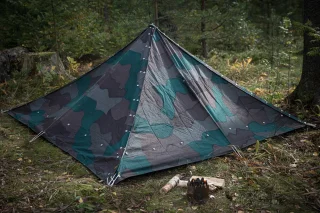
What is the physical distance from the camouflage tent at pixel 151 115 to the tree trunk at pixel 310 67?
0.80 m

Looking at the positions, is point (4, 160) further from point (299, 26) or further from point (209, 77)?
point (299, 26)

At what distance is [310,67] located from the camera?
6.10 m

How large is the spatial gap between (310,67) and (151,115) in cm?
305

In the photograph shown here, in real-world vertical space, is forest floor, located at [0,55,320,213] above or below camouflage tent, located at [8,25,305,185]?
below

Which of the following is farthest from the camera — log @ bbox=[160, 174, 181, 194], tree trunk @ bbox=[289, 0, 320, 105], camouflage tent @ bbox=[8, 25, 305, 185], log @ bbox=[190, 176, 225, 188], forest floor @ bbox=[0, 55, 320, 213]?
tree trunk @ bbox=[289, 0, 320, 105]

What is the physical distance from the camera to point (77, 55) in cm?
1091

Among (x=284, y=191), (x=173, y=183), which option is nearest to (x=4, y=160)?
(x=173, y=183)

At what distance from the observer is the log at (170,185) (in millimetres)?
3992

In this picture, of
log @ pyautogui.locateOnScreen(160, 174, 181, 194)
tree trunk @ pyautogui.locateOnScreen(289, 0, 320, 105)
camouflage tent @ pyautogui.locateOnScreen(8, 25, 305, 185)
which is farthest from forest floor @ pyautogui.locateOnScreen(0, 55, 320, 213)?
tree trunk @ pyautogui.locateOnScreen(289, 0, 320, 105)

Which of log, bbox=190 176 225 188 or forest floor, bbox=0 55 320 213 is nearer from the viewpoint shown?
forest floor, bbox=0 55 320 213

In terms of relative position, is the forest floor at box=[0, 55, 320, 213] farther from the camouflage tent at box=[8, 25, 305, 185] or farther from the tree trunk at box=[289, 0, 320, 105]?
the tree trunk at box=[289, 0, 320, 105]

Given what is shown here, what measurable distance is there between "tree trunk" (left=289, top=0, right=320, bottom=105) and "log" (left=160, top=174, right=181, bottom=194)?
3.18 meters

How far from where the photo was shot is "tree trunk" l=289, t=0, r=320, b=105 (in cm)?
591

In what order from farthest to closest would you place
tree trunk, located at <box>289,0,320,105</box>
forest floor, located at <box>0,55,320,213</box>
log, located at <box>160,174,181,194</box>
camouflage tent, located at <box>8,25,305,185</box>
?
tree trunk, located at <box>289,0,320,105</box>, camouflage tent, located at <box>8,25,305,185</box>, log, located at <box>160,174,181,194</box>, forest floor, located at <box>0,55,320,213</box>
